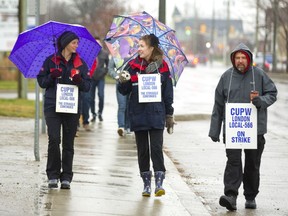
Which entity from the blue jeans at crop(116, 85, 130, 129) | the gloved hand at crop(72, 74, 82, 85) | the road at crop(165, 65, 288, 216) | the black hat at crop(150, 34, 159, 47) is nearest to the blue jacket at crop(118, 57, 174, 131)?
the black hat at crop(150, 34, 159, 47)

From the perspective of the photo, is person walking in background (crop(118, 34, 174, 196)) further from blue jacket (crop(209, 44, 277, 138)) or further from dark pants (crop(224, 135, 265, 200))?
dark pants (crop(224, 135, 265, 200))

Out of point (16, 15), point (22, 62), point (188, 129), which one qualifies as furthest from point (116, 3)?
point (22, 62)

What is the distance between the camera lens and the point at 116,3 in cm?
5962

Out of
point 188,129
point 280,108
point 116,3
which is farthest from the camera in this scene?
point 116,3

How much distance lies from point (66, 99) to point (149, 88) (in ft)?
3.18

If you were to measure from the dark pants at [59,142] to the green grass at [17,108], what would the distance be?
10411mm

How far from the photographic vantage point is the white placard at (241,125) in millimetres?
9453

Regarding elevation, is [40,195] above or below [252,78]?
below

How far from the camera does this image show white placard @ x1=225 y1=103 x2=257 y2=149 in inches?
372

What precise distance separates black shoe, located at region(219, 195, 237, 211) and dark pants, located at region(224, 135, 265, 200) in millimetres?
100

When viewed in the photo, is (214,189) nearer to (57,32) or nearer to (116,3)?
(57,32)

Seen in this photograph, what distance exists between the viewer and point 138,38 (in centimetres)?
1091

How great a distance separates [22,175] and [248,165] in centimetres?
284

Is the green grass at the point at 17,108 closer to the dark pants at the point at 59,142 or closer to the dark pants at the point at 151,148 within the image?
the dark pants at the point at 59,142
